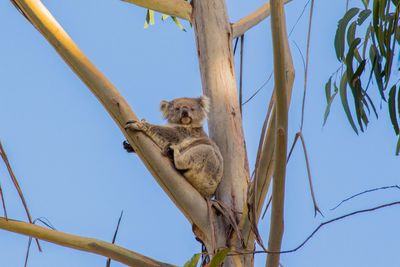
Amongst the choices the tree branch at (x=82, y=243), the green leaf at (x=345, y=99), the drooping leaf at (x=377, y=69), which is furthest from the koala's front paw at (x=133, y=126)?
the drooping leaf at (x=377, y=69)

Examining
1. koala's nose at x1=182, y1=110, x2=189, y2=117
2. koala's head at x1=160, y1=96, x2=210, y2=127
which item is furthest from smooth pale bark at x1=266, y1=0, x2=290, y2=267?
koala's nose at x1=182, y1=110, x2=189, y2=117

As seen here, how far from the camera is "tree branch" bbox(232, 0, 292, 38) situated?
140 inches

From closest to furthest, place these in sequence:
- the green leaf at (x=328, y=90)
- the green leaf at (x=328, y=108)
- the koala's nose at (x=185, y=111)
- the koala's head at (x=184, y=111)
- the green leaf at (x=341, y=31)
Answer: the green leaf at (x=328, y=108) < the green leaf at (x=341, y=31) < the green leaf at (x=328, y=90) < the koala's head at (x=184, y=111) < the koala's nose at (x=185, y=111)

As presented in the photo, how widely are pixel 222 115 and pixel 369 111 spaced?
27.7 inches

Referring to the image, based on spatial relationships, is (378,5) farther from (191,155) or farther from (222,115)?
(191,155)

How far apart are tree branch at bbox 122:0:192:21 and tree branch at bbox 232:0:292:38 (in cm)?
26

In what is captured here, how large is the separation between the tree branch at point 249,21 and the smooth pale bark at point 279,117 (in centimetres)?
144

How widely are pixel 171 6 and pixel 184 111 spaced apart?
0.87 meters

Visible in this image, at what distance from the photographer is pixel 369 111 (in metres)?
3.23

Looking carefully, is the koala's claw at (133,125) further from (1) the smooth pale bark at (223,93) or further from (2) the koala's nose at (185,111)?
(2) the koala's nose at (185,111)

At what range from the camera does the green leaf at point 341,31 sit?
10.6ft

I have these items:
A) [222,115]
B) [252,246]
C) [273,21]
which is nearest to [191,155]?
[222,115]

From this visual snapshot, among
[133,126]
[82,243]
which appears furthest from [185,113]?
[82,243]

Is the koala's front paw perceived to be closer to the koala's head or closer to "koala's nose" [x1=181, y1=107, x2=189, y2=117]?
the koala's head
